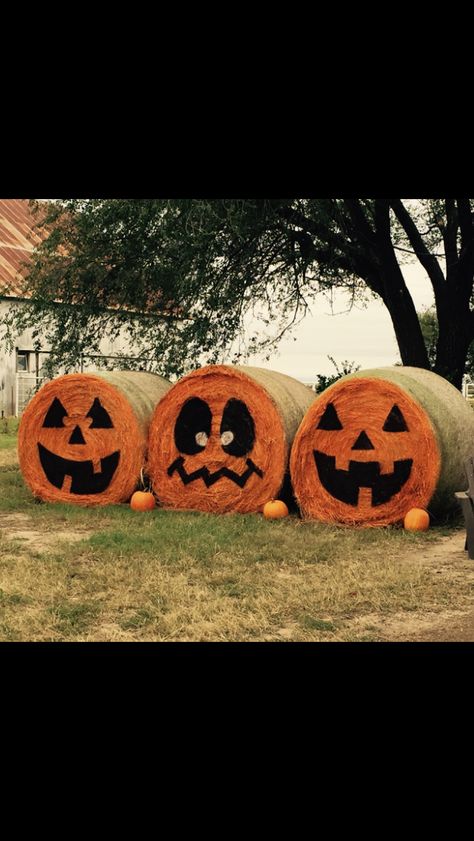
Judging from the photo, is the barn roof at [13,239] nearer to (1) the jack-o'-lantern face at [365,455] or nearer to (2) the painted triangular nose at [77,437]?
(2) the painted triangular nose at [77,437]

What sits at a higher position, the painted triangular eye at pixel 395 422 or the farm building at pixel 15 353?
the farm building at pixel 15 353

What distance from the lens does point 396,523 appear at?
349 inches

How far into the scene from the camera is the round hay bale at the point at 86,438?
33.2ft

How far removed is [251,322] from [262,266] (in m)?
0.94

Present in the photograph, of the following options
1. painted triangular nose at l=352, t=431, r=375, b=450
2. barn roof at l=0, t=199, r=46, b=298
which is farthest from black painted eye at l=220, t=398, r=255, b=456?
barn roof at l=0, t=199, r=46, b=298

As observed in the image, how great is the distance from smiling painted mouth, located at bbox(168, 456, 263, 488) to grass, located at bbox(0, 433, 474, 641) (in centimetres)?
48

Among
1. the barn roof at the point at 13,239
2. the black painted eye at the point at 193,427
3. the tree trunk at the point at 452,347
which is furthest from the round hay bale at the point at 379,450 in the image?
the barn roof at the point at 13,239

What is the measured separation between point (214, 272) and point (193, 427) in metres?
3.75

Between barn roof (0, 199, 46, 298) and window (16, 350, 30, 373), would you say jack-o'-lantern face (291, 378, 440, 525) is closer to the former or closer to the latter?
barn roof (0, 199, 46, 298)

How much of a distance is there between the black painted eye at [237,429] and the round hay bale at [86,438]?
3.24 feet
